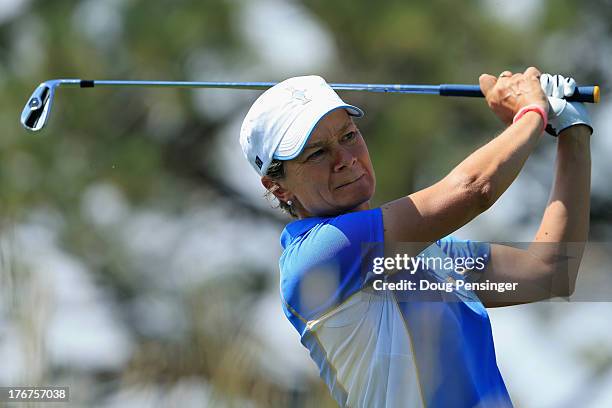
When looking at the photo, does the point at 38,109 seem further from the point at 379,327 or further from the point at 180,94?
the point at 180,94

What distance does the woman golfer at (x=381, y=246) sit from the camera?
3.19 m

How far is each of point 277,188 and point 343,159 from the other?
236 mm

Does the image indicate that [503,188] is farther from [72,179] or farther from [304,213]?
[72,179]

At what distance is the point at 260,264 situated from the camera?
863 cm

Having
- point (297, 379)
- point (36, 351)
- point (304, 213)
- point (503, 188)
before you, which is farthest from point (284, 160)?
point (297, 379)

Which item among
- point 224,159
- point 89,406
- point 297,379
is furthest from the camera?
point 224,159

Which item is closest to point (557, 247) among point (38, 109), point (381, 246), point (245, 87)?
point (381, 246)

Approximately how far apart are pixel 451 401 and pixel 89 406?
4.11ft

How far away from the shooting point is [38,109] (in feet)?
14.7

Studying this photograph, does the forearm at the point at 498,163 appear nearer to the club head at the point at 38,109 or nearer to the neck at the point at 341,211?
the neck at the point at 341,211

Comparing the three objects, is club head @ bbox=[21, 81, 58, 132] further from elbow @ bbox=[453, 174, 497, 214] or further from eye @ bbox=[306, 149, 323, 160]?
elbow @ bbox=[453, 174, 497, 214]

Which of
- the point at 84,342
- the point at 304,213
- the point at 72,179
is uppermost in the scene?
the point at 72,179

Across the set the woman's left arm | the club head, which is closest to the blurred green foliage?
the club head

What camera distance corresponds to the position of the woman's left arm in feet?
12.0
